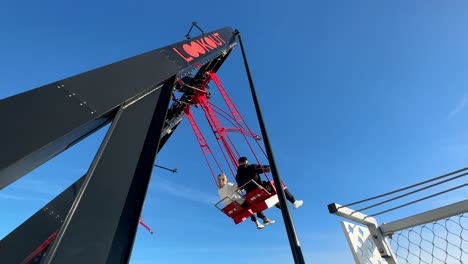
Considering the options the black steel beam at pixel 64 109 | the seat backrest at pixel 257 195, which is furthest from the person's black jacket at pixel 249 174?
the black steel beam at pixel 64 109

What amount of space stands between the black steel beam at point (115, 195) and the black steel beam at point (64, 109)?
0.15 meters

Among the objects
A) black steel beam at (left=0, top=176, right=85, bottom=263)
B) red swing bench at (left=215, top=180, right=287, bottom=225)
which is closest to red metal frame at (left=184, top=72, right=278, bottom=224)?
red swing bench at (left=215, top=180, right=287, bottom=225)

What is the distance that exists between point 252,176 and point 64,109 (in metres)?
4.84

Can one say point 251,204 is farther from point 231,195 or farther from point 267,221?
point 267,221

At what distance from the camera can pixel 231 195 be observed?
21.1ft

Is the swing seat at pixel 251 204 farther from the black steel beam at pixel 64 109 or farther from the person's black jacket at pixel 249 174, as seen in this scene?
the black steel beam at pixel 64 109

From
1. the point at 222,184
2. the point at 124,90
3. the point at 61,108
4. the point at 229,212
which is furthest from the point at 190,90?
the point at 61,108

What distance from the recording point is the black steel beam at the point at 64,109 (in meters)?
1.50

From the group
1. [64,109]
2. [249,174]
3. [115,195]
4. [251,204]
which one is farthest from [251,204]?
[64,109]

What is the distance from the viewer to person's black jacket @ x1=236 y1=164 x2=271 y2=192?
621 centimetres

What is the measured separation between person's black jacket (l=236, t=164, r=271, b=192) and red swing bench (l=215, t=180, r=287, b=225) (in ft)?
0.47

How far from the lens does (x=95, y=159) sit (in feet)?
6.30

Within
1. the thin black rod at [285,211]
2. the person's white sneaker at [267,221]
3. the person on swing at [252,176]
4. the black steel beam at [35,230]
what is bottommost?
the thin black rod at [285,211]

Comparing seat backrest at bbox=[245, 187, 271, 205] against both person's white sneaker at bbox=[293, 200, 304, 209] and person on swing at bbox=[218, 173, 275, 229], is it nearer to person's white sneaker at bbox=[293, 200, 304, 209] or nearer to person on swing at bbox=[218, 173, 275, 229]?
person on swing at bbox=[218, 173, 275, 229]
